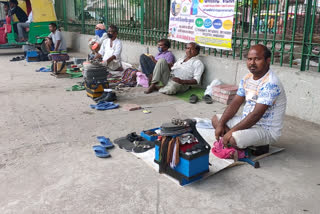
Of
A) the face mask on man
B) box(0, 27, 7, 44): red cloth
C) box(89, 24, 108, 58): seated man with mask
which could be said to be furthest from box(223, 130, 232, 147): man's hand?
box(0, 27, 7, 44): red cloth

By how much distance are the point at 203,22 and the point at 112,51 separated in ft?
8.81

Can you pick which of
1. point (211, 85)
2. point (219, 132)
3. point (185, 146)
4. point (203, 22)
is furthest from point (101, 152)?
point (203, 22)

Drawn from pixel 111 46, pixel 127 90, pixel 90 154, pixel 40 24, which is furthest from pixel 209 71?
pixel 40 24

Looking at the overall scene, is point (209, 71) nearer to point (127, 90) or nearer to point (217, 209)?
point (127, 90)

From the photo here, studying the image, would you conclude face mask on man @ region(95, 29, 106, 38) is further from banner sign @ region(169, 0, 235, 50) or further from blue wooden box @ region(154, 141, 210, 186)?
blue wooden box @ region(154, 141, 210, 186)

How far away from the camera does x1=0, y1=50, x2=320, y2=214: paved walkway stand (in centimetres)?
258

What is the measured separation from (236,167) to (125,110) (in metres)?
2.47

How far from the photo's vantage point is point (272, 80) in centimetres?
316

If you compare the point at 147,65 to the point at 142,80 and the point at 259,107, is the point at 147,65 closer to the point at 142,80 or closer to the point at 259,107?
the point at 142,80

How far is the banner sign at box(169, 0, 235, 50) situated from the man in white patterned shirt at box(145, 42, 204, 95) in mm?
389

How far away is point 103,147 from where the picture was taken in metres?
3.66

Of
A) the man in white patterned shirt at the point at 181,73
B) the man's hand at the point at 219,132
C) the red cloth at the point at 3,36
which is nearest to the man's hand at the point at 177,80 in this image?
the man in white patterned shirt at the point at 181,73

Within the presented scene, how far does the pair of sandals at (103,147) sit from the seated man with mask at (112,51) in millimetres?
4274

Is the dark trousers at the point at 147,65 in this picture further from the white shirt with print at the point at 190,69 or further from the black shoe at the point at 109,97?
the black shoe at the point at 109,97
